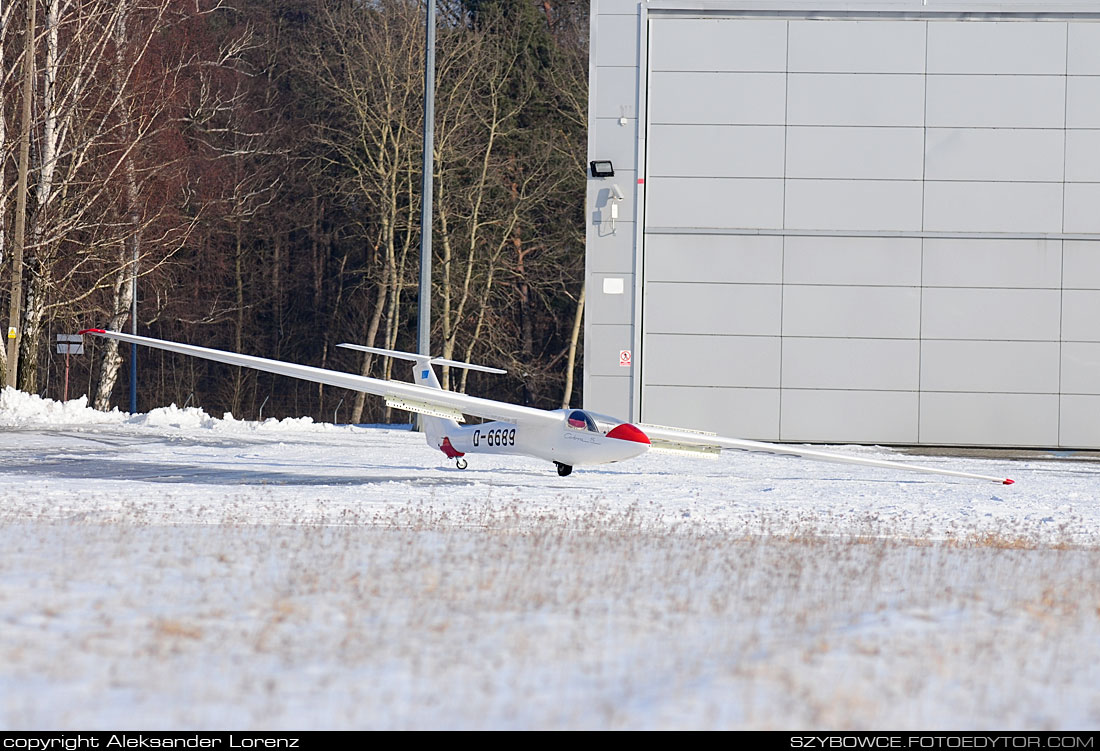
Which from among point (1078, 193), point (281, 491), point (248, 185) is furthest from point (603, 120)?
point (248, 185)

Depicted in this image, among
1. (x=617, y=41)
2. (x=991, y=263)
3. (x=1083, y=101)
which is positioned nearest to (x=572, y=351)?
(x=617, y=41)

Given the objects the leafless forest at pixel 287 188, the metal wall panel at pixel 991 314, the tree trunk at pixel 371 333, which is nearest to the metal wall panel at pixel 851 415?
the metal wall panel at pixel 991 314

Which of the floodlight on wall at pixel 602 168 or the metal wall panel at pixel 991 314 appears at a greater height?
the floodlight on wall at pixel 602 168

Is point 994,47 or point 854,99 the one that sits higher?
point 994,47

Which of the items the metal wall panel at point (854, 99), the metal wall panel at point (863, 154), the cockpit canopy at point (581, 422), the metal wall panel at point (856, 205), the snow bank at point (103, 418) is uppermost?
the metal wall panel at point (854, 99)

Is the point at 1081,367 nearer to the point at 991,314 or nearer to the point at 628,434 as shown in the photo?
the point at 991,314

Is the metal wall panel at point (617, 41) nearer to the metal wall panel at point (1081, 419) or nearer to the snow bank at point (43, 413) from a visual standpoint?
the metal wall panel at point (1081, 419)

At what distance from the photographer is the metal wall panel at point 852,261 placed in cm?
2617

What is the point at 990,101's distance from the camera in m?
26.2

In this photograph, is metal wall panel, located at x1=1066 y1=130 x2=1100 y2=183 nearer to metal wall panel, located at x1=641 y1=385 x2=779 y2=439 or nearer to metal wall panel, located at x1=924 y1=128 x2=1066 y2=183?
metal wall panel, located at x1=924 y1=128 x2=1066 y2=183

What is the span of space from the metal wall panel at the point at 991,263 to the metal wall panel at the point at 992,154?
146cm

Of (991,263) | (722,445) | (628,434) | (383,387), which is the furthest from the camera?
(991,263)

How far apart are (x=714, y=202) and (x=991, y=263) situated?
20.3 feet

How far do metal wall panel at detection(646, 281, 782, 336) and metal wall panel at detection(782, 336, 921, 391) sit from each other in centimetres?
79
